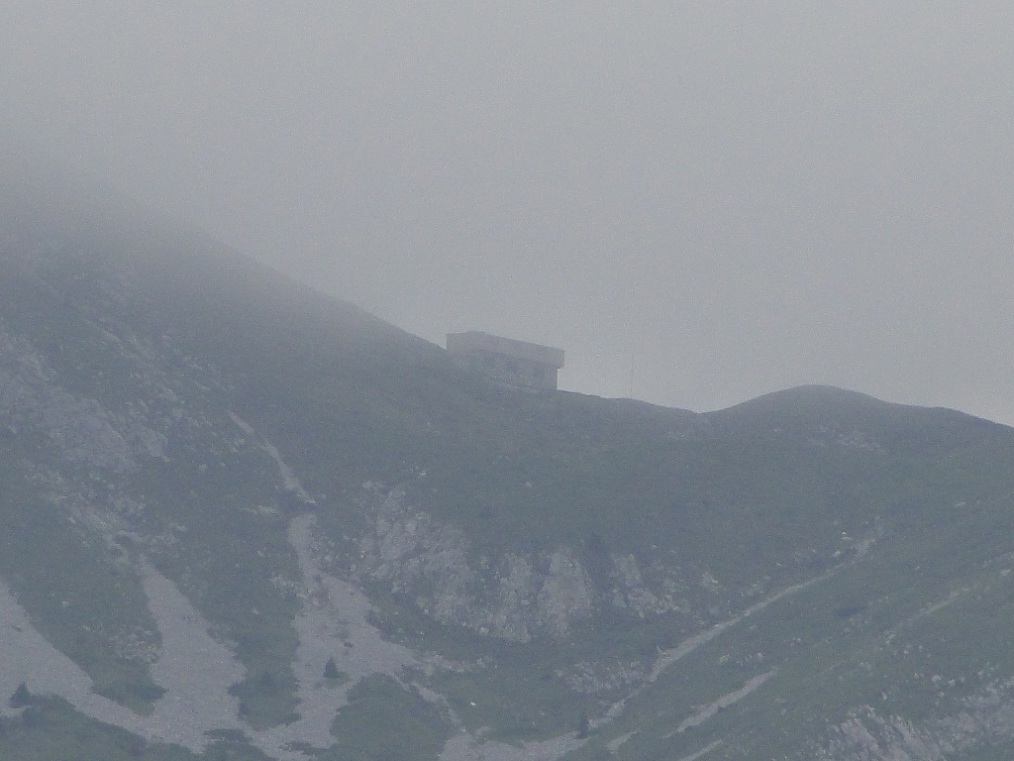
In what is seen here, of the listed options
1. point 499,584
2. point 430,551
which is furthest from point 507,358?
point 499,584

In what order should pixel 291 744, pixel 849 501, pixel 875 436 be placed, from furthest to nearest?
pixel 875 436 < pixel 849 501 < pixel 291 744

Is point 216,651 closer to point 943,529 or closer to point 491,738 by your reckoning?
point 491,738

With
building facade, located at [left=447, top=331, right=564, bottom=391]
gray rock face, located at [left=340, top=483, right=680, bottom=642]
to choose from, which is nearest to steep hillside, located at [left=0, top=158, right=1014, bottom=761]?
gray rock face, located at [left=340, top=483, right=680, bottom=642]

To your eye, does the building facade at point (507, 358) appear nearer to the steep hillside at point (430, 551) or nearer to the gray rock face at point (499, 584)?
the steep hillside at point (430, 551)

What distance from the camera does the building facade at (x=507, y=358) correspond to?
16025 centimetres

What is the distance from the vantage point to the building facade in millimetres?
160250

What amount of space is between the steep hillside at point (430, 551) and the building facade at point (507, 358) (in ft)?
34.1

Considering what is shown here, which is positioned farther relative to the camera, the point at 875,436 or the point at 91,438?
the point at 875,436

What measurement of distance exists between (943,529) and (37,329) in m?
84.1

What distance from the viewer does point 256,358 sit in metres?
133

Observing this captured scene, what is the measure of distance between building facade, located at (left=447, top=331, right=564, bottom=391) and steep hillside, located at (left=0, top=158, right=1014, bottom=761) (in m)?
10.4

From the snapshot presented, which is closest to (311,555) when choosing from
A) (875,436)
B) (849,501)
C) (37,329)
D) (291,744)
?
(291,744)

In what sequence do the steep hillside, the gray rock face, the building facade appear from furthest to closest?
the building facade
the gray rock face
the steep hillside

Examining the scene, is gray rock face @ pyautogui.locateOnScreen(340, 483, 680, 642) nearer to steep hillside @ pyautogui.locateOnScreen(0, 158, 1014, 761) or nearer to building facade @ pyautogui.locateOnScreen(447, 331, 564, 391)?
steep hillside @ pyautogui.locateOnScreen(0, 158, 1014, 761)
